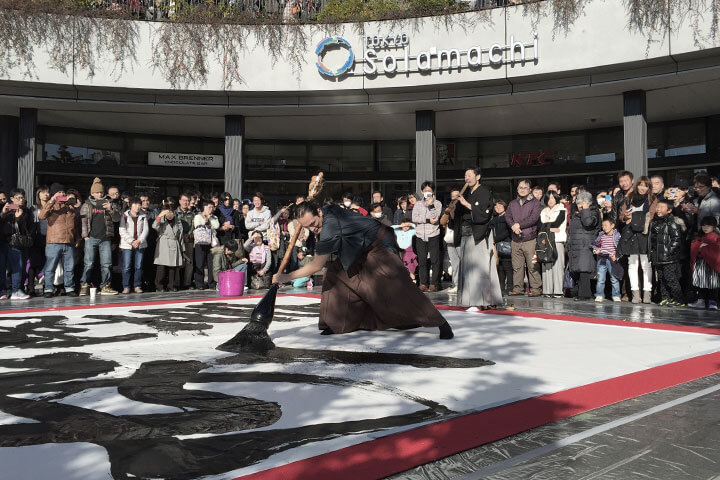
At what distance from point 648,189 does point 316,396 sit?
765 centimetres

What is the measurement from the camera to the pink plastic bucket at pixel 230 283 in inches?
404

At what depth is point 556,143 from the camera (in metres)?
18.4

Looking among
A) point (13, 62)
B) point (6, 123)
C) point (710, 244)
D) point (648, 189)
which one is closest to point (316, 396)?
point (710, 244)

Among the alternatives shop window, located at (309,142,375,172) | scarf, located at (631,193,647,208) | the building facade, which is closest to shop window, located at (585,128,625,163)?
the building facade

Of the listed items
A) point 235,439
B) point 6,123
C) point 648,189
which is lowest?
point 235,439

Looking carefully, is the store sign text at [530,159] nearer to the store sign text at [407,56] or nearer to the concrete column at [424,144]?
the concrete column at [424,144]

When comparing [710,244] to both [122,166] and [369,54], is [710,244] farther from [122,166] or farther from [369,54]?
[122,166]

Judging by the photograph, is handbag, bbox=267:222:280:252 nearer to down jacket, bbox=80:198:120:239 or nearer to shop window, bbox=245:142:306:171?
down jacket, bbox=80:198:120:239

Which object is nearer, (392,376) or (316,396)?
(316,396)

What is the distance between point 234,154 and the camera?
50.4 ft

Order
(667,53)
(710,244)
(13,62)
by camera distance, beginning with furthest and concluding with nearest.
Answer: (13,62)
(667,53)
(710,244)

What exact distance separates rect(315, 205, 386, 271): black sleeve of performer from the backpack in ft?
17.4

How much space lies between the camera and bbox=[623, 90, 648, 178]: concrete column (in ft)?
43.2

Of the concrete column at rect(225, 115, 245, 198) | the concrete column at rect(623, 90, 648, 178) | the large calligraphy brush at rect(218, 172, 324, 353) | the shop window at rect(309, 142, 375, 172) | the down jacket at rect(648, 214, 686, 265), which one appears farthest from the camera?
the shop window at rect(309, 142, 375, 172)
